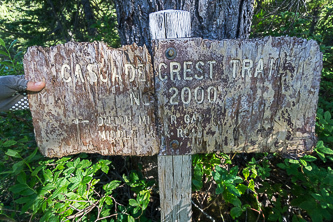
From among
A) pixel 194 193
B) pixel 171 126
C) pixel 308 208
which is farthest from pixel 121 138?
pixel 308 208

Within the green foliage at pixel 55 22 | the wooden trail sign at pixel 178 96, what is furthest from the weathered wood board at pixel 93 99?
the green foliage at pixel 55 22

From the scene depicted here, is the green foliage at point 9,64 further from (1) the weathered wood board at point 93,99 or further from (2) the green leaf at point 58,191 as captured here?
(2) the green leaf at point 58,191

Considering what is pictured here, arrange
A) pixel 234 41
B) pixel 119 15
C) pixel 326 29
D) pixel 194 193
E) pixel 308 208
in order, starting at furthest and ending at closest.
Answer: pixel 326 29 < pixel 194 193 < pixel 119 15 < pixel 308 208 < pixel 234 41

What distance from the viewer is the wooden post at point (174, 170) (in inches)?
39.4

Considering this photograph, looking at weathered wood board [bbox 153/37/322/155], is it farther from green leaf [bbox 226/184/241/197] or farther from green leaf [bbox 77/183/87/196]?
green leaf [bbox 77/183/87/196]

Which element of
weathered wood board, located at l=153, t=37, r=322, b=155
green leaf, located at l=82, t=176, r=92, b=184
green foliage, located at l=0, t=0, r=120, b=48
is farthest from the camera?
green foliage, located at l=0, t=0, r=120, b=48

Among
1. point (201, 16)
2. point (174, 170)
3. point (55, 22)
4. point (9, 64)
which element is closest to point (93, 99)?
point (174, 170)

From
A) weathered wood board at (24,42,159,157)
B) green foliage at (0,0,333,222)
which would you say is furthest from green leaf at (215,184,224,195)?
weathered wood board at (24,42,159,157)

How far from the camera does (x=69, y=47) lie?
973 millimetres

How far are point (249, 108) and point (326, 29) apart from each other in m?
3.31

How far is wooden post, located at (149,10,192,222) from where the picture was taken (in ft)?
3.29

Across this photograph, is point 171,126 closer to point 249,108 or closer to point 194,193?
point 249,108

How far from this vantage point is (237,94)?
1.00 meters

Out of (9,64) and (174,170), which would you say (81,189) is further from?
(9,64)
